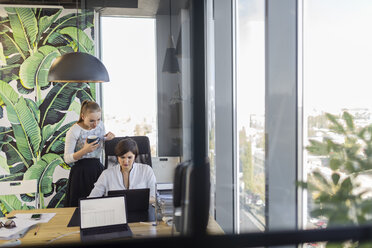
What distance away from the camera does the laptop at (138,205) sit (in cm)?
235

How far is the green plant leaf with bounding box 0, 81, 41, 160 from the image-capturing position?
14.1 ft

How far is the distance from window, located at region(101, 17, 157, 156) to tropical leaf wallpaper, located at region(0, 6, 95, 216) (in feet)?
0.77

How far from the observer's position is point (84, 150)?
338 cm

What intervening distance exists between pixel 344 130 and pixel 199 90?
30.8 inches

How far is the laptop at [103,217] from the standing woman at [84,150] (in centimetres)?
137

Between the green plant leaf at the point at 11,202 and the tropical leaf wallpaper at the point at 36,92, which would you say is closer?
the tropical leaf wallpaper at the point at 36,92

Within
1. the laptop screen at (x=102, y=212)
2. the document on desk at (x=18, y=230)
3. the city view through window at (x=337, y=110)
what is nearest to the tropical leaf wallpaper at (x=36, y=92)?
the document on desk at (x=18, y=230)

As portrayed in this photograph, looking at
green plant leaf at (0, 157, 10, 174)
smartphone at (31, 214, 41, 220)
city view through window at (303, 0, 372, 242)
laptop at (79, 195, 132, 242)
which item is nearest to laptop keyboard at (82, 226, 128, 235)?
laptop at (79, 195, 132, 242)

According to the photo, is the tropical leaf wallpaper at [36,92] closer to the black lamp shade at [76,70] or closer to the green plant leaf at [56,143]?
the green plant leaf at [56,143]

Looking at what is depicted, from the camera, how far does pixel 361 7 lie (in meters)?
1.43

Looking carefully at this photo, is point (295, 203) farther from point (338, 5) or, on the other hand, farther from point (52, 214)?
point (52, 214)

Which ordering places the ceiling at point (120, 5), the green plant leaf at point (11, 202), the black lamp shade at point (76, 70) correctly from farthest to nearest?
the green plant leaf at point (11, 202) → the ceiling at point (120, 5) → the black lamp shade at point (76, 70)

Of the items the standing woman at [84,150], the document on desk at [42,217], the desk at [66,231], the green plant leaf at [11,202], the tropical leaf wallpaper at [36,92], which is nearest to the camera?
the desk at [66,231]

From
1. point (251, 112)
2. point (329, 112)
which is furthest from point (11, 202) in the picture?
point (329, 112)
